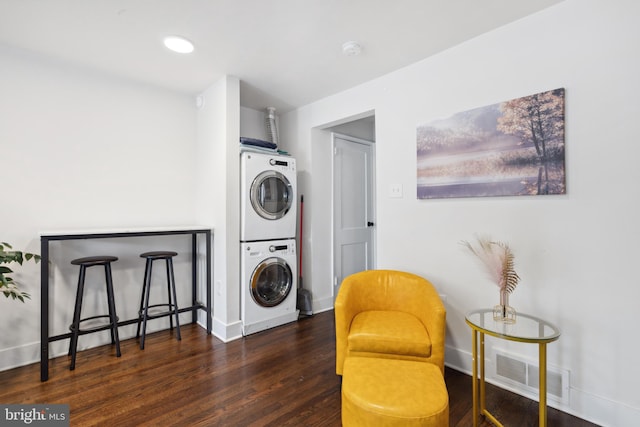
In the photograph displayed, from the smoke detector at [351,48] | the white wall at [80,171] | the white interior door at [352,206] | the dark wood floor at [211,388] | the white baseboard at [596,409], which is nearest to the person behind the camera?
the white baseboard at [596,409]

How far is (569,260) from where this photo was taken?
1.75m

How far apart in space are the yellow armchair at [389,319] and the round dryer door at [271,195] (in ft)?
3.93

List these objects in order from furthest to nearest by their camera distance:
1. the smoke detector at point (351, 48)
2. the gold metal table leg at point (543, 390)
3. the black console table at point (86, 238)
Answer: the smoke detector at point (351, 48) < the black console table at point (86, 238) < the gold metal table leg at point (543, 390)

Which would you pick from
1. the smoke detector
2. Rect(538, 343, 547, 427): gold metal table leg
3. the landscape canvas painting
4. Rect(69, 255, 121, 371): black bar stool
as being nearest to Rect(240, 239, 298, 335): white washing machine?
Rect(69, 255, 121, 371): black bar stool

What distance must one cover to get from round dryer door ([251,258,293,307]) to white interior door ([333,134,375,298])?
767 millimetres

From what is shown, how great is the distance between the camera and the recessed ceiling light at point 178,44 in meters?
2.14

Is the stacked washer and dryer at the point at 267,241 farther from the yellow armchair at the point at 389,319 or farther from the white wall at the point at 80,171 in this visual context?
the yellow armchair at the point at 389,319

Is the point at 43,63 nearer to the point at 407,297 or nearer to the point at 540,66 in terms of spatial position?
the point at 407,297

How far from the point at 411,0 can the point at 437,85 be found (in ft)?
2.43

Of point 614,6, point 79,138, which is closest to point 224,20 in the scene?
point 79,138

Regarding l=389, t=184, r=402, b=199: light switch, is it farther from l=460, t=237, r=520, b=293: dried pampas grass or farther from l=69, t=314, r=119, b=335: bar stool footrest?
l=69, t=314, r=119, b=335: bar stool footrest

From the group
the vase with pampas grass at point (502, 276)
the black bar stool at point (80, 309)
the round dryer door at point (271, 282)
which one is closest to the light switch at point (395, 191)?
the vase with pampas grass at point (502, 276)

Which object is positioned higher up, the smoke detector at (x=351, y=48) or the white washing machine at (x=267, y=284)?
the smoke detector at (x=351, y=48)

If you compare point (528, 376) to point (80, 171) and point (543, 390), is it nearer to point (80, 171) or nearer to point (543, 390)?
point (543, 390)
